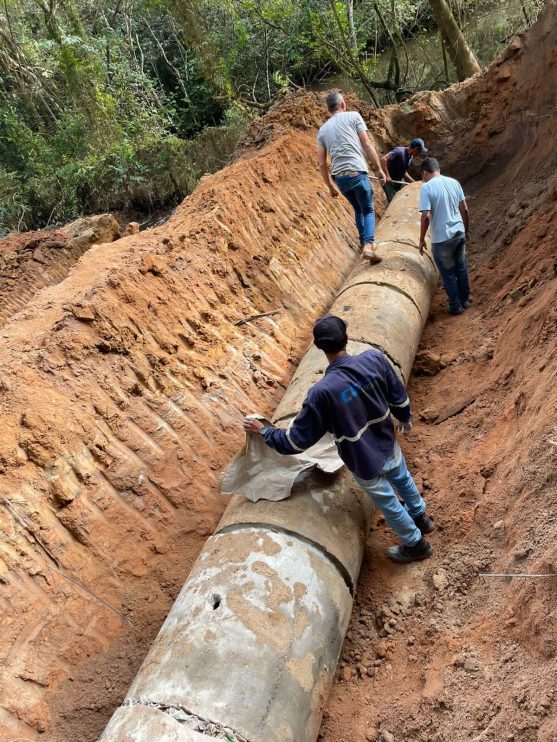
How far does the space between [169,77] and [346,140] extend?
654 inches

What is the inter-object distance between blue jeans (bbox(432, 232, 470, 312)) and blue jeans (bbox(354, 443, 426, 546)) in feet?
11.0

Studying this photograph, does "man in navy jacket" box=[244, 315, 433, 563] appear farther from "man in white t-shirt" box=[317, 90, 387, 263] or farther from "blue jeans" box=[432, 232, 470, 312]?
"man in white t-shirt" box=[317, 90, 387, 263]

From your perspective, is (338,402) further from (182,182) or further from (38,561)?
(182,182)

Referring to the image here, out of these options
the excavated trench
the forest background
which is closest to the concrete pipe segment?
the excavated trench

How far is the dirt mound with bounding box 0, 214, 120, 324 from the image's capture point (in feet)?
35.9

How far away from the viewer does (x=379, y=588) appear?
3.70m

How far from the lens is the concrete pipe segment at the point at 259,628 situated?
2.62m

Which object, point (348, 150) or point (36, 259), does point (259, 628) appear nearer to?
point (348, 150)

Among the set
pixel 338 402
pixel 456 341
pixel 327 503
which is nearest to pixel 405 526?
pixel 327 503

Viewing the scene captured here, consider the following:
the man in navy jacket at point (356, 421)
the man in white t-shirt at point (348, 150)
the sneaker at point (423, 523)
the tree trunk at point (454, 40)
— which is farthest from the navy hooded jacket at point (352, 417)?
the tree trunk at point (454, 40)

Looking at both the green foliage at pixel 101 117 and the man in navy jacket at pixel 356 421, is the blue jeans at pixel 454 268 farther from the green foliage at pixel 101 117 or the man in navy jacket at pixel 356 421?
the green foliage at pixel 101 117

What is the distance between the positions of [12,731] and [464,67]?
1384 centimetres

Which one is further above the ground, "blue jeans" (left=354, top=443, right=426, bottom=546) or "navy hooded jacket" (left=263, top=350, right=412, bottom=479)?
"navy hooded jacket" (left=263, top=350, right=412, bottom=479)

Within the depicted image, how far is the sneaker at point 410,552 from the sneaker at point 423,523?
0.13 meters
